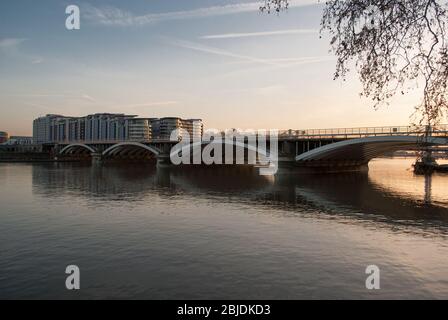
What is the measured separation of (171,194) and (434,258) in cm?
2562

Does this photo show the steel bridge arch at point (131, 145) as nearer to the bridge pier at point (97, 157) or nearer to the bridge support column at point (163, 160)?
the bridge pier at point (97, 157)

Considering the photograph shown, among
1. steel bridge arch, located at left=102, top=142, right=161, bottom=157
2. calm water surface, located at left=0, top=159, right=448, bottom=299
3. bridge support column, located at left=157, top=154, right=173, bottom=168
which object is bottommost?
calm water surface, located at left=0, top=159, right=448, bottom=299

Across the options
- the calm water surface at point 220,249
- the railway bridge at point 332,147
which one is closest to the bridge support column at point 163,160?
the railway bridge at point 332,147

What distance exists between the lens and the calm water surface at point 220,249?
11172mm

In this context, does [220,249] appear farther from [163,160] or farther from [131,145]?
[131,145]

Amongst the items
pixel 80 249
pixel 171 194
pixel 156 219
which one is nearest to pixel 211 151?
pixel 171 194

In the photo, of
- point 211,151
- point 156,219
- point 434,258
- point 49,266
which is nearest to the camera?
point 49,266

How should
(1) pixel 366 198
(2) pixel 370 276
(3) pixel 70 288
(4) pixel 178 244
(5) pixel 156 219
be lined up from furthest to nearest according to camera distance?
(1) pixel 366 198, (5) pixel 156 219, (4) pixel 178 244, (2) pixel 370 276, (3) pixel 70 288

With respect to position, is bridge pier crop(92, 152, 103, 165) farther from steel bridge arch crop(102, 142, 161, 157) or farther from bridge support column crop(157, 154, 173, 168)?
bridge support column crop(157, 154, 173, 168)

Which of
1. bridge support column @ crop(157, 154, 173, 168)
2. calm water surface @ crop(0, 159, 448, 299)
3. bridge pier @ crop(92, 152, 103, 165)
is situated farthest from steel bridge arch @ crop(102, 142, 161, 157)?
calm water surface @ crop(0, 159, 448, 299)

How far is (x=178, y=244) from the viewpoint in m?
16.3

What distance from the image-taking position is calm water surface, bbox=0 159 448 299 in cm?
1117

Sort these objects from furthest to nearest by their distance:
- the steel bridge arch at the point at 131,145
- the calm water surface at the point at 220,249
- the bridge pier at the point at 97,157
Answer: the bridge pier at the point at 97,157, the steel bridge arch at the point at 131,145, the calm water surface at the point at 220,249
